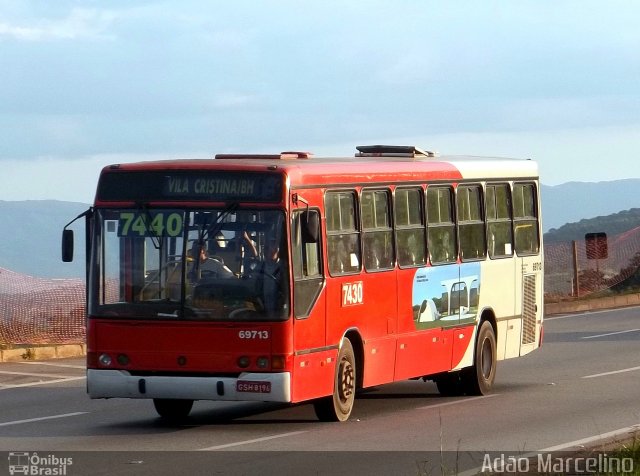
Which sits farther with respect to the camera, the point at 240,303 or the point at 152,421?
the point at 152,421

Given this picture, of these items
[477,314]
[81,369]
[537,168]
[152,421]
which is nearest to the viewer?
[152,421]

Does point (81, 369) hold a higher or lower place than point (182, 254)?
lower

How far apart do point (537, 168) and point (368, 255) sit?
561 centimetres

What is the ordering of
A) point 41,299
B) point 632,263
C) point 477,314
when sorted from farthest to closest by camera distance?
point 632,263
point 41,299
point 477,314

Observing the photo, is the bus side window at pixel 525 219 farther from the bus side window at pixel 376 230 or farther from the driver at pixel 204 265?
the driver at pixel 204 265

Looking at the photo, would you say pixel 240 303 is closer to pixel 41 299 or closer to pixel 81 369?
pixel 81 369

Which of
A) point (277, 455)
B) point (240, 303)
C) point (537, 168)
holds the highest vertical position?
point (537, 168)

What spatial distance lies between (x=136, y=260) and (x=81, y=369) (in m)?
8.52

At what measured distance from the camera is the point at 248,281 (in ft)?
50.9

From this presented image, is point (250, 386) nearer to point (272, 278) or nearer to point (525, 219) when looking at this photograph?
point (272, 278)

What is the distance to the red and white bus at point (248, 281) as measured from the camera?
15.4 metres

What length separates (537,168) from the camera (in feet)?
72.6

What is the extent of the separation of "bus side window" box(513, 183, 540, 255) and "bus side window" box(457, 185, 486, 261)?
3.87 ft

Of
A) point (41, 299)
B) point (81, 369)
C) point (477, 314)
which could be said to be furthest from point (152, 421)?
point (41, 299)
